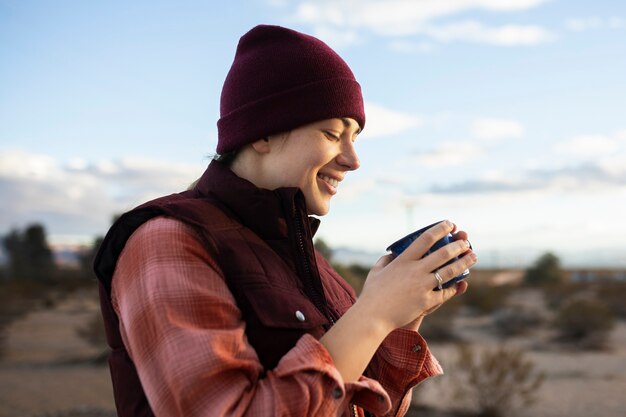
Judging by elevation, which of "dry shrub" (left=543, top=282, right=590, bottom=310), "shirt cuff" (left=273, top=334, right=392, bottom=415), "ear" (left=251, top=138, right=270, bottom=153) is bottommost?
"dry shrub" (left=543, top=282, right=590, bottom=310)

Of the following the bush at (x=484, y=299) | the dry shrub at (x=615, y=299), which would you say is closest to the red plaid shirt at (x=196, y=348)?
the dry shrub at (x=615, y=299)

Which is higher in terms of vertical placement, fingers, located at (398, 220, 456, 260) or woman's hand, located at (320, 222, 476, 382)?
fingers, located at (398, 220, 456, 260)

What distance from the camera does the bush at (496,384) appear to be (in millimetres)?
11719

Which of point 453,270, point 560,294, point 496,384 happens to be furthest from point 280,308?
point 560,294

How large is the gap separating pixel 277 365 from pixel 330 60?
2.92 feet

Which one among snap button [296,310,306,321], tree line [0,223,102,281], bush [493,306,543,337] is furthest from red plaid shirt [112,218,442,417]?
tree line [0,223,102,281]

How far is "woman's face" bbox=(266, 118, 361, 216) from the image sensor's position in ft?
6.07

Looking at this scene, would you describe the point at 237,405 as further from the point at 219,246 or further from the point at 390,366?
the point at 390,366

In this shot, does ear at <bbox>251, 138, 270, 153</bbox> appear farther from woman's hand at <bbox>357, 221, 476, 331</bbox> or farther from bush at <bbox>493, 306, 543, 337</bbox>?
bush at <bbox>493, 306, 543, 337</bbox>

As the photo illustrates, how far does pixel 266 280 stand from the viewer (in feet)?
5.56

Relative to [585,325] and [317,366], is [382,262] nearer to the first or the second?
[317,366]

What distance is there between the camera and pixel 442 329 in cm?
2081

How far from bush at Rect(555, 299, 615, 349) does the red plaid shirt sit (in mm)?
19762

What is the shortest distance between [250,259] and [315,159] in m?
0.33
